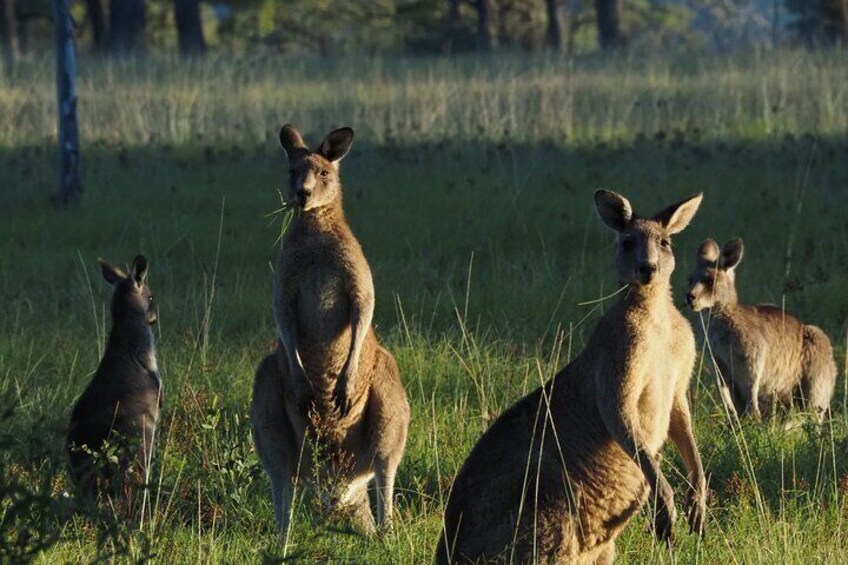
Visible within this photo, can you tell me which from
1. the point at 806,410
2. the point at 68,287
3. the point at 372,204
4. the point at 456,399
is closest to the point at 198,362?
the point at 456,399

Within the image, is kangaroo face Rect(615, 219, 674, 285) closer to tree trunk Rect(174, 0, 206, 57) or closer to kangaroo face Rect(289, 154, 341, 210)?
kangaroo face Rect(289, 154, 341, 210)

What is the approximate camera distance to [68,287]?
9305mm

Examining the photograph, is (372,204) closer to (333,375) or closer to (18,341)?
(18,341)

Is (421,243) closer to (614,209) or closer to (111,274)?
(111,274)

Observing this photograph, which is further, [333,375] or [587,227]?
[587,227]

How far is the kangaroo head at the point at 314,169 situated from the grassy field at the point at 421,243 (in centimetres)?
88

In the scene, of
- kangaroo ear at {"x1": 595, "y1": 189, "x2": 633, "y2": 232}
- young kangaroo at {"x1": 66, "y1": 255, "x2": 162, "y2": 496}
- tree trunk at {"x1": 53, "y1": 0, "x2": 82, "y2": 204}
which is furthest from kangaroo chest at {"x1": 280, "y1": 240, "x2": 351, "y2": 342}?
tree trunk at {"x1": 53, "y1": 0, "x2": 82, "y2": 204}

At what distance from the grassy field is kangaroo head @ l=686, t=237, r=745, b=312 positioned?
0.97 feet

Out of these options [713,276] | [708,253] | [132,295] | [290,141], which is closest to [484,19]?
[708,253]

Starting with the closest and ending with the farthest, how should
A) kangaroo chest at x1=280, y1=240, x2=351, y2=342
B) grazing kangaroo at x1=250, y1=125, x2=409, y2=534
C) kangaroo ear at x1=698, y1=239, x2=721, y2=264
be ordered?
grazing kangaroo at x1=250, y1=125, x2=409, y2=534 < kangaroo chest at x1=280, y1=240, x2=351, y2=342 < kangaroo ear at x1=698, y1=239, x2=721, y2=264

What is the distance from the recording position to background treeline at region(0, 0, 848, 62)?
3269 centimetres

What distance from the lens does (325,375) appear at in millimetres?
5852

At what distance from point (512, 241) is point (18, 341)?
149 inches

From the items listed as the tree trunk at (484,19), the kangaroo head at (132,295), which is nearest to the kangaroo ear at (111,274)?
the kangaroo head at (132,295)
